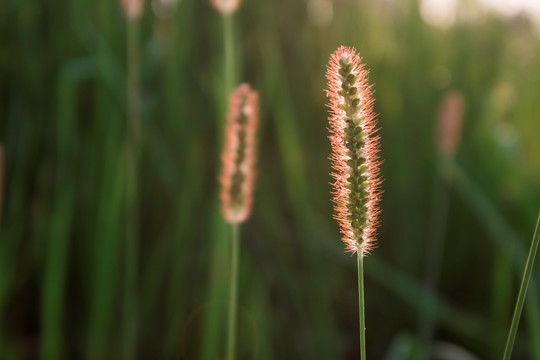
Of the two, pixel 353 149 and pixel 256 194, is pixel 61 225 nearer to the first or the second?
pixel 256 194

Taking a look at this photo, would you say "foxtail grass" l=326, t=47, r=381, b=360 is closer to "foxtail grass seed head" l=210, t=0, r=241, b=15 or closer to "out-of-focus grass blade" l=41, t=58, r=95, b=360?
"foxtail grass seed head" l=210, t=0, r=241, b=15

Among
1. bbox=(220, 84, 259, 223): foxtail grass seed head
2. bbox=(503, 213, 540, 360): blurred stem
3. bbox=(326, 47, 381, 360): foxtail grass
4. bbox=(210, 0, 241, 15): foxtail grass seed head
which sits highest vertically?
bbox=(210, 0, 241, 15): foxtail grass seed head

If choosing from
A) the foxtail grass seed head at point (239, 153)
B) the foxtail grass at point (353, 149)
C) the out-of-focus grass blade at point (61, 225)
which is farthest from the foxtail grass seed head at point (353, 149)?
the out-of-focus grass blade at point (61, 225)

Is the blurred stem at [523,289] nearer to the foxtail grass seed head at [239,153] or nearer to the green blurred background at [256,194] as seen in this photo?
the foxtail grass seed head at [239,153]

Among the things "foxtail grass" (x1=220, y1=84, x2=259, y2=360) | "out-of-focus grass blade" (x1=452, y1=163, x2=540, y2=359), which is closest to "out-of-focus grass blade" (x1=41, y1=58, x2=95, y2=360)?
"foxtail grass" (x1=220, y1=84, x2=259, y2=360)

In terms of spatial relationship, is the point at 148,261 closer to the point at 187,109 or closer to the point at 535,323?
the point at 187,109

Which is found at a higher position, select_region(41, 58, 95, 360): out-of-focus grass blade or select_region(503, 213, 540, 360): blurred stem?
select_region(41, 58, 95, 360): out-of-focus grass blade
